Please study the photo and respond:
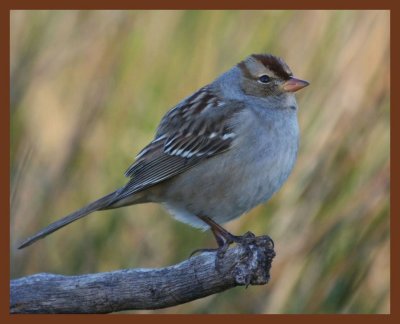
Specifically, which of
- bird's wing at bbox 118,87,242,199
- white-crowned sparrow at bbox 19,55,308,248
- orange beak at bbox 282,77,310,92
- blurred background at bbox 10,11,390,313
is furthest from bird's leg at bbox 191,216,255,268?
orange beak at bbox 282,77,310,92

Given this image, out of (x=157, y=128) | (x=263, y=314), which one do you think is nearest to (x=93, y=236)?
(x=157, y=128)

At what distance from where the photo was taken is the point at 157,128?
5395 millimetres

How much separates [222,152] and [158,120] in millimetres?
918

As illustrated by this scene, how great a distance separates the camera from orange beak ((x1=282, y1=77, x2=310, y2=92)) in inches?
198

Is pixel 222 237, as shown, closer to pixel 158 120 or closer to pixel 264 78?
pixel 264 78

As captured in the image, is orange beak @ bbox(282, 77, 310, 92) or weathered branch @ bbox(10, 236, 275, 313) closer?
weathered branch @ bbox(10, 236, 275, 313)

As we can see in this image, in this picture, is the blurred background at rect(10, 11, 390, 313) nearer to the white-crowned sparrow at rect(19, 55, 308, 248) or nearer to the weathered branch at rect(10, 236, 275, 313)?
the white-crowned sparrow at rect(19, 55, 308, 248)

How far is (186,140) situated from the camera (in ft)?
16.8

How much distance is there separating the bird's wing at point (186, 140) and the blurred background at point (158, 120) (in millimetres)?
501

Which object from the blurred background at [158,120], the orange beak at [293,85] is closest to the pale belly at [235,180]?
the orange beak at [293,85]

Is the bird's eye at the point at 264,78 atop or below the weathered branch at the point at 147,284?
atop

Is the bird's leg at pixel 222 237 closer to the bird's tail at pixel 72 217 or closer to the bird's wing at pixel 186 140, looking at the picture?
the bird's wing at pixel 186 140

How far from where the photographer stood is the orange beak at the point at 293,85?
5.03m

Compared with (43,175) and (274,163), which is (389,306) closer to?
(274,163)
